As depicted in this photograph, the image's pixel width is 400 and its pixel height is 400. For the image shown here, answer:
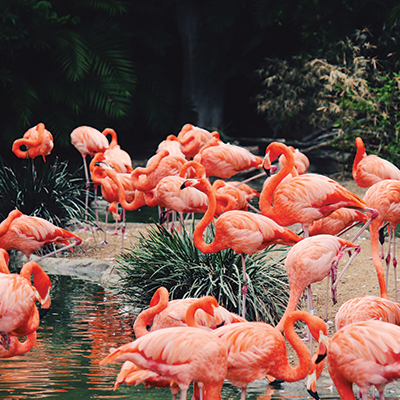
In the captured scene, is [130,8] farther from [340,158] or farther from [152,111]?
[340,158]

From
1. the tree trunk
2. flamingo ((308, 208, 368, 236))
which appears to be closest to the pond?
flamingo ((308, 208, 368, 236))

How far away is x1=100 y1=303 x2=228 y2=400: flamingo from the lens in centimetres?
258

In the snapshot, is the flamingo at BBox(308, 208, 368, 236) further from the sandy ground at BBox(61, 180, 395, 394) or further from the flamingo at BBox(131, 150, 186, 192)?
the flamingo at BBox(131, 150, 186, 192)

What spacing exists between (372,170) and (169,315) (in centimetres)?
308

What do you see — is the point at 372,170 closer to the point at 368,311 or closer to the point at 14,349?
the point at 368,311

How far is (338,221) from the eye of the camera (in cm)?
509

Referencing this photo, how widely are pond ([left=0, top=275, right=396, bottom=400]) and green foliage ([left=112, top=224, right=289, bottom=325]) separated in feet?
1.03

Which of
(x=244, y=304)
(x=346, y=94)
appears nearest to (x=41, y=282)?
(x=244, y=304)

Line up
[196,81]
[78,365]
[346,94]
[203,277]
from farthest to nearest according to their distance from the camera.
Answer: [196,81] → [346,94] → [203,277] → [78,365]

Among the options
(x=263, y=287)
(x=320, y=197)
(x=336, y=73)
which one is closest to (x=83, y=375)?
(x=263, y=287)

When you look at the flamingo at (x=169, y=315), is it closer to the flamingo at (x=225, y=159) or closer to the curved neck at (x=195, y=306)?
the curved neck at (x=195, y=306)

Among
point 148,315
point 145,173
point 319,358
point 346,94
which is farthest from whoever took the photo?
point 346,94

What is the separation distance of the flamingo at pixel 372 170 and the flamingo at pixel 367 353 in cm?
319

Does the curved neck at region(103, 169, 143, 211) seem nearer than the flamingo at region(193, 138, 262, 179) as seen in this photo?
No
